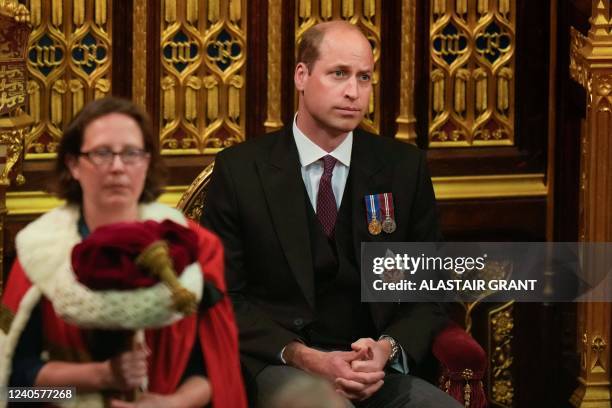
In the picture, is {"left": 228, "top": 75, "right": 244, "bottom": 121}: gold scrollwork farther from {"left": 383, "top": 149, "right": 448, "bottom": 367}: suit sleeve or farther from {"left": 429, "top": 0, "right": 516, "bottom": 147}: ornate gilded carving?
{"left": 383, "top": 149, "right": 448, "bottom": 367}: suit sleeve

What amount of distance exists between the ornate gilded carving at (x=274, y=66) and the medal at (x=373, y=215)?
1.40 meters

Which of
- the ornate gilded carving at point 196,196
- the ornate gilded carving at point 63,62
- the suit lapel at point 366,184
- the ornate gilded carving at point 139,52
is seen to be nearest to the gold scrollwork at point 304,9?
the ornate gilded carving at point 139,52

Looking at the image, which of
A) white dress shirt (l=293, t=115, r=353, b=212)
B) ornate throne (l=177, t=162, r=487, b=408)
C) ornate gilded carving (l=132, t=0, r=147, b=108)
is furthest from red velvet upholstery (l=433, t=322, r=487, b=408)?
ornate gilded carving (l=132, t=0, r=147, b=108)

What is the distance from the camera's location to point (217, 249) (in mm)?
2994

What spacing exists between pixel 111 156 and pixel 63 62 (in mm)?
2548

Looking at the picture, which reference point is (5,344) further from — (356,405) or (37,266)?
(356,405)

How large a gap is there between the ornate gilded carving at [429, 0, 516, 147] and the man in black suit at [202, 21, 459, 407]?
57.6 inches

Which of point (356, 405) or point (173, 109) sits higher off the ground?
point (173, 109)

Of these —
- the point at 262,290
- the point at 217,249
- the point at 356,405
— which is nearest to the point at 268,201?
the point at 262,290

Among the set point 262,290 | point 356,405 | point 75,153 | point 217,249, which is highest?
point 75,153

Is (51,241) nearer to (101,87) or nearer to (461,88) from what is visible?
(101,87)

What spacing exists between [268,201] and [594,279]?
1.65 metres

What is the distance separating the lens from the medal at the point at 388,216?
409 cm

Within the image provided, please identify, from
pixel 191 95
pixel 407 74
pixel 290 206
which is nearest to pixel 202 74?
pixel 191 95
